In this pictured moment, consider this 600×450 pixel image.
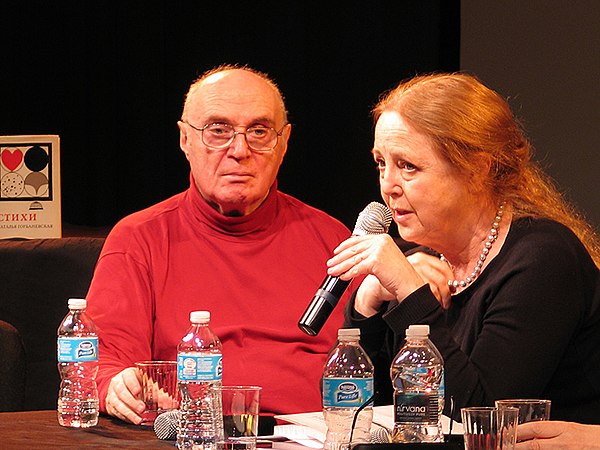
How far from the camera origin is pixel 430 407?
179 cm

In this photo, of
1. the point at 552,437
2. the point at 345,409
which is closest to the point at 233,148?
the point at 345,409

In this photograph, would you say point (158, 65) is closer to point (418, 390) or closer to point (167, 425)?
point (167, 425)

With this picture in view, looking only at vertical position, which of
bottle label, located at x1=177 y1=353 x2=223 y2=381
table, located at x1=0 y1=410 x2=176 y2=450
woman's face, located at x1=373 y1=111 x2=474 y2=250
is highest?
woman's face, located at x1=373 y1=111 x2=474 y2=250

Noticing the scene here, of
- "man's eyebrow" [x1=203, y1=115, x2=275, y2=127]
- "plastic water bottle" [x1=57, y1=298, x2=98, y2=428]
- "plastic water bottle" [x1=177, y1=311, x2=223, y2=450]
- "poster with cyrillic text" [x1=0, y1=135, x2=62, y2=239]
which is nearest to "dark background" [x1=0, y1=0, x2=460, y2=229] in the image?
"poster with cyrillic text" [x1=0, y1=135, x2=62, y2=239]

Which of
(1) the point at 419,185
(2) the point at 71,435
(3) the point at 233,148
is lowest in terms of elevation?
(2) the point at 71,435

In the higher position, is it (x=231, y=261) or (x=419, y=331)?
(x=231, y=261)

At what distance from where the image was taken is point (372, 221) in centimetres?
230

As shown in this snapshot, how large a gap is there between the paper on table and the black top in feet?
0.26

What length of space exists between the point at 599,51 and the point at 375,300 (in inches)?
91.6

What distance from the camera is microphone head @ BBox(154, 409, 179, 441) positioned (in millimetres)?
2031

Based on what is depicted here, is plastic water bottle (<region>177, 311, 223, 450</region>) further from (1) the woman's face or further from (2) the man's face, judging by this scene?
(2) the man's face

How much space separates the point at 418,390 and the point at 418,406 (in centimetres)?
4

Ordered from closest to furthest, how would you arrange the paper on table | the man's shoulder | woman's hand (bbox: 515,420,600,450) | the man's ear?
woman's hand (bbox: 515,420,600,450) → the paper on table → the man's shoulder → the man's ear

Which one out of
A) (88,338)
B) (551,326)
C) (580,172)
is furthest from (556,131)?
(88,338)
